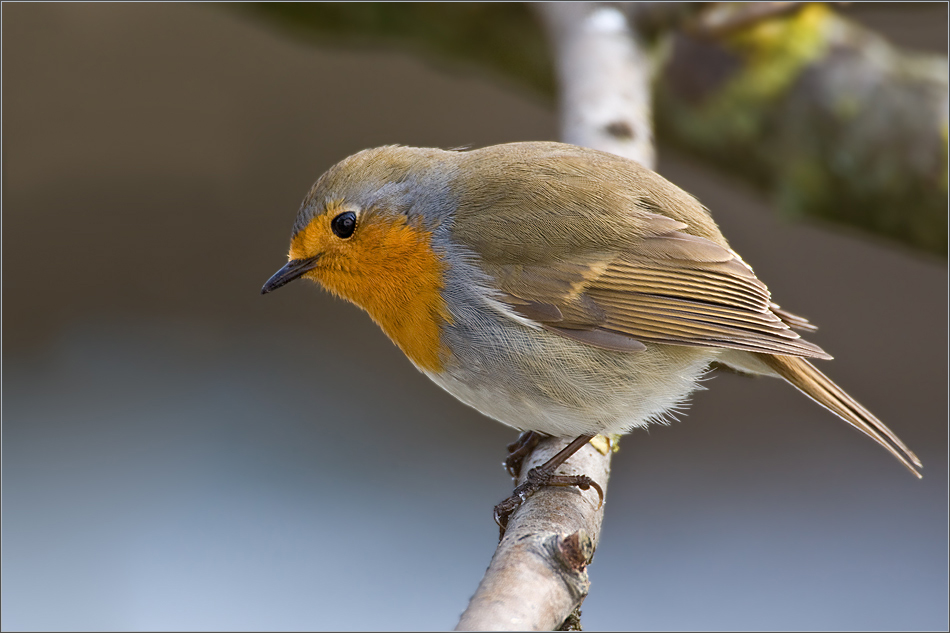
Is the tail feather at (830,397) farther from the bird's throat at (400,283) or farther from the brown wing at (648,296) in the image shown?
the bird's throat at (400,283)

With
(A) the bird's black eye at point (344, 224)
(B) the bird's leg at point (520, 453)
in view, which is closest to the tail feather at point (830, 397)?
(B) the bird's leg at point (520, 453)

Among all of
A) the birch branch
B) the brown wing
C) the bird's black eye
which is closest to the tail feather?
the brown wing

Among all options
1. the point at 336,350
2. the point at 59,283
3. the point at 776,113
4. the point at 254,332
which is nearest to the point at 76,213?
the point at 59,283

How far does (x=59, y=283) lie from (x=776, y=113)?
142 inches

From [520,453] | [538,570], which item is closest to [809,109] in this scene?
[520,453]

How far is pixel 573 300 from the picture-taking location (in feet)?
7.75

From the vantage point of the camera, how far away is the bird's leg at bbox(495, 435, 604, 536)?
2.17 m

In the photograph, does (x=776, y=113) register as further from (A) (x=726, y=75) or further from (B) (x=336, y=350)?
(B) (x=336, y=350)

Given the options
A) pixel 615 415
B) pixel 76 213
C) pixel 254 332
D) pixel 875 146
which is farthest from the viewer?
pixel 254 332

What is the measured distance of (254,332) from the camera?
488 cm

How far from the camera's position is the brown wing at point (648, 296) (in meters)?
2.35

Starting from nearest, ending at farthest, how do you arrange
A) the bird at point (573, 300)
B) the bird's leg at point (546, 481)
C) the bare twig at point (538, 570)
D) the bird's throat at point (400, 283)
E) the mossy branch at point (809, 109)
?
the bare twig at point (538, 570)
the bird's leg at point (546, 481)
the bird at point (573, 300)
the bird's throat at point (400, 283)
the mossy branch at point (809, 109)

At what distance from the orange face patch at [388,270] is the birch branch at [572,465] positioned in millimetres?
494

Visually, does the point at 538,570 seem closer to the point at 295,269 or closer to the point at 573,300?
the point at 573,300
